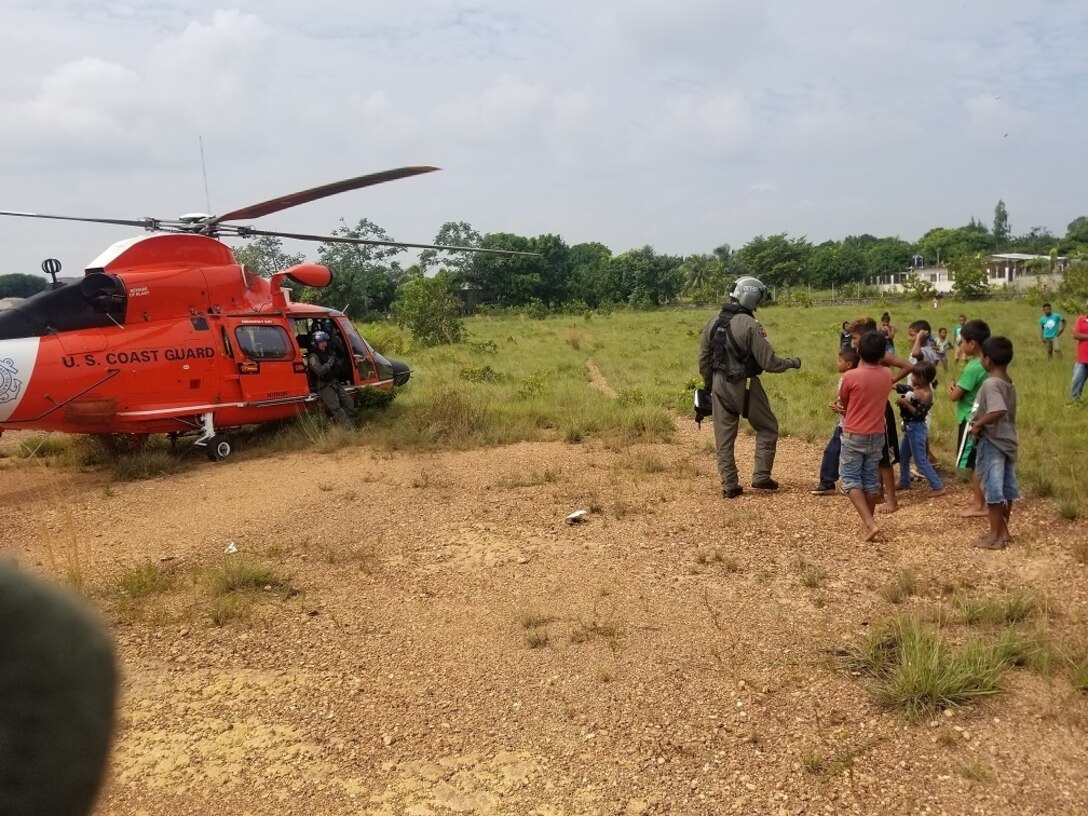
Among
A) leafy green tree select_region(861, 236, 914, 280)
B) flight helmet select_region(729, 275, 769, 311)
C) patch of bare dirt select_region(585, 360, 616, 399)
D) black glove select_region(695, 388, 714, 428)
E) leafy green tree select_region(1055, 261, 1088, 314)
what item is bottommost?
patch of bare dirt select_region(585, 360, 616, 399)

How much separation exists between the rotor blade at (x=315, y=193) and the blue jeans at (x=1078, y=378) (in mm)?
9746

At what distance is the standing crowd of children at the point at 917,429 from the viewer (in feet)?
17.4

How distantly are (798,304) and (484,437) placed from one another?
4116cm

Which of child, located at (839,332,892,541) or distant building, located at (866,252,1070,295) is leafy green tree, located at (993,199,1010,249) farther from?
child, located at (839,332,892,541)

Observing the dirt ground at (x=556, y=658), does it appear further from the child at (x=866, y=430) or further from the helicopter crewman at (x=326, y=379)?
the helicopter crewman at (x=326, y=379)

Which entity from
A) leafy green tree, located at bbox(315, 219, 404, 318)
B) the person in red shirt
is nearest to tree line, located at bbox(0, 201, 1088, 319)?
leafy green tree, located at bbox(315, 219, 404, 318)

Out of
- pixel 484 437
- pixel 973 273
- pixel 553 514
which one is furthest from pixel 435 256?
pixel 553 514

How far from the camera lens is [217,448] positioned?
31.0 feet

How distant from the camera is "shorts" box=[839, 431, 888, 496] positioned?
19.1ft

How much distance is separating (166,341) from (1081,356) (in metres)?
12.5

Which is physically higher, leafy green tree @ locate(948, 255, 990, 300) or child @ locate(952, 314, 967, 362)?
leafy green tree @ locate(948, 255, 990, 300)

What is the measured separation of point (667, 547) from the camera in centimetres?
592

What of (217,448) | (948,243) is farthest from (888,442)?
(948,243)

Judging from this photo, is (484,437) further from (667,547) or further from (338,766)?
(338,766)
